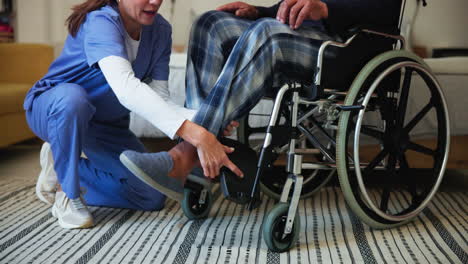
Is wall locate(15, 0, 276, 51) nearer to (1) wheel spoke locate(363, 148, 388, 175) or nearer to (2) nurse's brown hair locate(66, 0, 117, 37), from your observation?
(2) nurse's brown hair locate(66, 0, 117, 37)

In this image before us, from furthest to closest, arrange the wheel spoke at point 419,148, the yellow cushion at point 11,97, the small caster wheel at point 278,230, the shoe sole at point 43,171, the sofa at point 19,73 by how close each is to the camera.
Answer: the sofa at point 19,73, the yellow cushion at point 11,97, the shoe sole at point 43,171, the wheel spoke at point 419,148, the small caster wheel at point 278,230

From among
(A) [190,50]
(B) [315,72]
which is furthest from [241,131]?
(B) [315,72]

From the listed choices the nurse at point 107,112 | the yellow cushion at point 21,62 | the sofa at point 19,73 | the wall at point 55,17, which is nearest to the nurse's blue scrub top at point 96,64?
the nurse at point 107,112

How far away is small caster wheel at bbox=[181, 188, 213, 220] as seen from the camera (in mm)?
1559

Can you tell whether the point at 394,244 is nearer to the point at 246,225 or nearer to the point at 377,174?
the point at 246,225

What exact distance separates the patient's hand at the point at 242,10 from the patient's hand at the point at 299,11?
26 cm

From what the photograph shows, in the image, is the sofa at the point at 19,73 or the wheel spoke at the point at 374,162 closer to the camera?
the wheel spoke at the point at 374,162

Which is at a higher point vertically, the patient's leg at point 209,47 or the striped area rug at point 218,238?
the patient's leg at point 209,47

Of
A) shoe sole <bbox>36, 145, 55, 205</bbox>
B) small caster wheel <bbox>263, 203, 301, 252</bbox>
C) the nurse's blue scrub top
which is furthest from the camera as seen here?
shoe sole <bbox>36, 145, 55, 205</bbox>

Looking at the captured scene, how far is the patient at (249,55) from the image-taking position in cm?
125

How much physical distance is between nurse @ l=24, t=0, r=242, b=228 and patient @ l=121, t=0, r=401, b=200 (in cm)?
5

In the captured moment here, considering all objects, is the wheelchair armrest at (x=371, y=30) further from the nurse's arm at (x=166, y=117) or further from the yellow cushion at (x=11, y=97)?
the yellow cushion at (x=11, y=97)

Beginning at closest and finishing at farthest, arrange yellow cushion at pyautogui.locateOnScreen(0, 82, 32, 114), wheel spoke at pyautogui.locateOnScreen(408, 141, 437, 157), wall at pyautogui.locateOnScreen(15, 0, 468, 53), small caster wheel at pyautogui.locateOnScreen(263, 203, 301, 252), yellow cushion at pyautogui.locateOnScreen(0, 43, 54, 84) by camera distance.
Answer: small caster wheel at pyautogui.locateOnScreen(263, 203, 301, 252) → wheel spoke at pyautogui.locateOnScreen(408, 141, 437, 157) → yellow cushion at pyautogui.locateOnScreen(0, 82, 32, 114) → yellow cushion at pyautogui.locateOnScreen(0, 43, 54, 84) → wall at pyautogui.locateOnScreen(15, 0, 468, 53)

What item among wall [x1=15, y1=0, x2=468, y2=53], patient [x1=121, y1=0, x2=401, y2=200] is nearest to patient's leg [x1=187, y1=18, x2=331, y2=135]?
patient [x1=121, y1=0, x2=401, y2=200]
